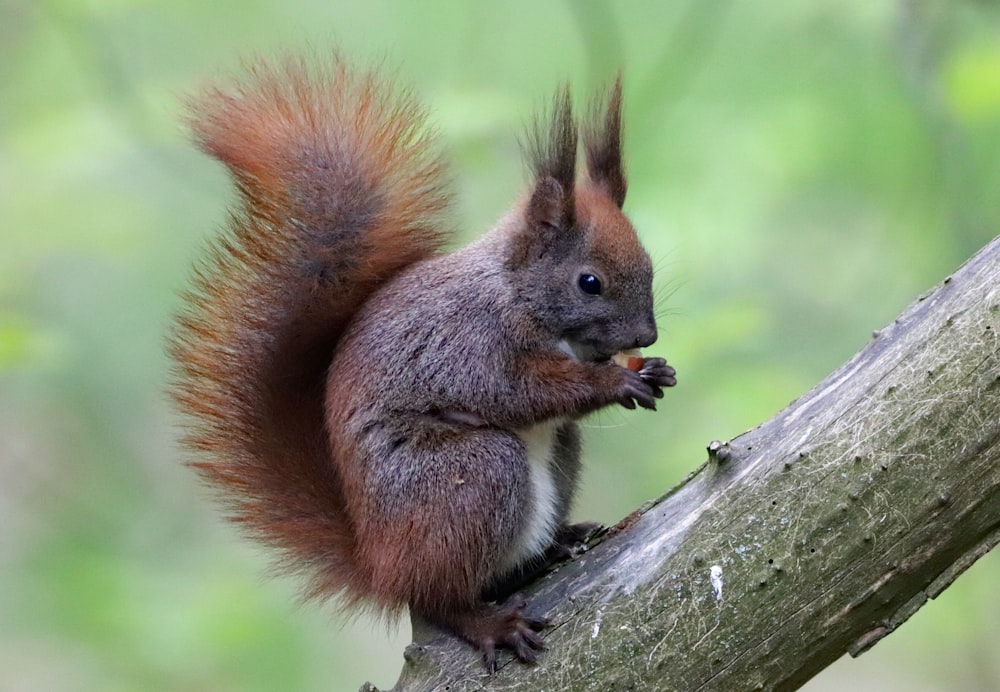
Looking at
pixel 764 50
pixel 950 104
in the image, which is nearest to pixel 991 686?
pixel 950 104

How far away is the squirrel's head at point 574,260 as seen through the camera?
239 cm

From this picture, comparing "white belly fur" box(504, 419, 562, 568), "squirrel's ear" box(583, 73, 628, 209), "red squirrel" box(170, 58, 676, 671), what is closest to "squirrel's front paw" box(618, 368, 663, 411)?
"red squirrel" box(170, 58, 676, 671)

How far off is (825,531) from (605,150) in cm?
112

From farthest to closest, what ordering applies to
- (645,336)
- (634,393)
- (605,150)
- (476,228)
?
(476,228) < (605,150) < (645,336) < (634,393)

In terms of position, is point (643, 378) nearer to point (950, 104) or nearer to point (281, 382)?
point (281, 382)

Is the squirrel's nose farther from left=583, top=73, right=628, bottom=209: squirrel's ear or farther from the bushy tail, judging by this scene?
the bushy tail

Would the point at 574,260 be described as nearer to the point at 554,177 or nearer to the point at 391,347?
the point at 554,177

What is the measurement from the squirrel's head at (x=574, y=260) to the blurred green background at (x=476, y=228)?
78cm

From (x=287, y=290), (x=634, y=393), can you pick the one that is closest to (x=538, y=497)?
(x=634, y=393)

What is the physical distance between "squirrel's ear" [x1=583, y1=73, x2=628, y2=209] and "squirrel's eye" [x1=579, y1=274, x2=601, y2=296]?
0.31 meters

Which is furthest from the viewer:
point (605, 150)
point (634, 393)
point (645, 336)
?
point (605, 150)

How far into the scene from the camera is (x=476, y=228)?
13.0 feet

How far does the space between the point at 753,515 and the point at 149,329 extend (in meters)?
3.32

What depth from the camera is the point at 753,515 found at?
1938 millimetres
